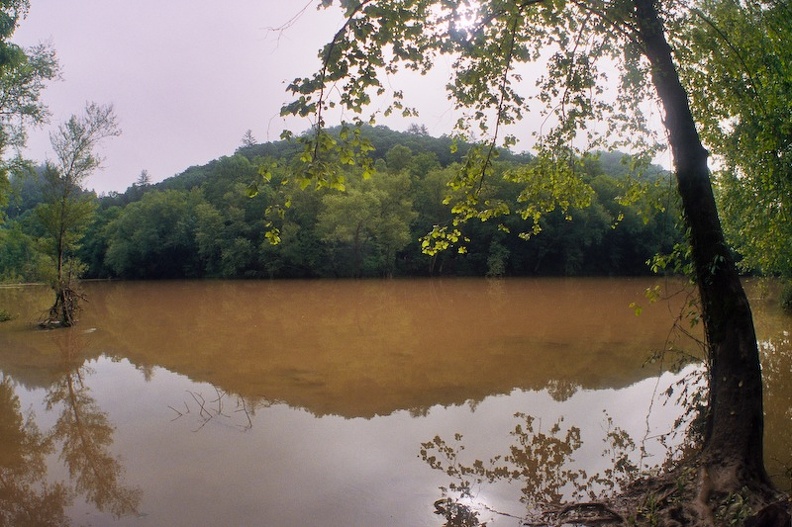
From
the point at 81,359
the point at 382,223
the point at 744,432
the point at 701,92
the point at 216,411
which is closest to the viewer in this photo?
the point at 744,432

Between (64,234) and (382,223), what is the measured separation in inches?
1191

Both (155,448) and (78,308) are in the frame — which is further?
(78,308)

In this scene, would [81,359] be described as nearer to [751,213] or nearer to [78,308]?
[78,308]

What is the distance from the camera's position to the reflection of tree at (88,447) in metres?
5.59

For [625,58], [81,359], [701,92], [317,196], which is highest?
[317,196]

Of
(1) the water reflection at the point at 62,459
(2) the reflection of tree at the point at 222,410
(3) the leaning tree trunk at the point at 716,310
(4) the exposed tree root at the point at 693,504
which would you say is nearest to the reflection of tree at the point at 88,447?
(1) the water reflection at the point at 62,459

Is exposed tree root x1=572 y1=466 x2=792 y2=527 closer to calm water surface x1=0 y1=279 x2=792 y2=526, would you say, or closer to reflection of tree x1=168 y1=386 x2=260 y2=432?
Answer: calm water surface x1=0 y1=279 x2=792 y2=526

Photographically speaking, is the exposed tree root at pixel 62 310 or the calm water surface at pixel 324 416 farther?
the exposed tree root at pixel 62 310

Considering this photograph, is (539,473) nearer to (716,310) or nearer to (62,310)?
(716,310)

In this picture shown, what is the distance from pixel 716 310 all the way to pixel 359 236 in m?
43.2

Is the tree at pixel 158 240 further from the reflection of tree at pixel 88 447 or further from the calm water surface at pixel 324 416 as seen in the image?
the reflection of tree at pixel 88 447

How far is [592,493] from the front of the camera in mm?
5164

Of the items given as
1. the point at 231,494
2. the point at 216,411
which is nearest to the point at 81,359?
the point at 216,411

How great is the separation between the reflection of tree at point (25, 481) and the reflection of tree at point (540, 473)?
3924 mm
